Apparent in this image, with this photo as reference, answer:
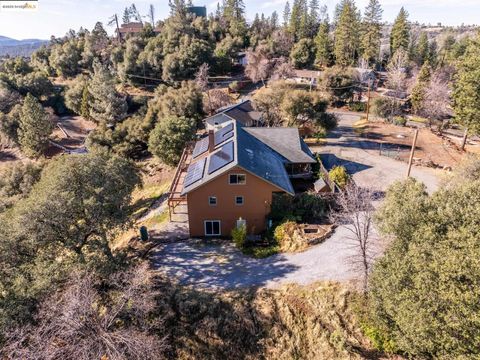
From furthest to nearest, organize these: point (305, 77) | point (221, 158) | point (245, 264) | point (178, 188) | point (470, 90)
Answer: point (305, 77) < point (470, 90) < point (178, 188) < point (221, 158) < point (245, 264)

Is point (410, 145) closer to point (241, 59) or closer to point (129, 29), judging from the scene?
point (241, 59)

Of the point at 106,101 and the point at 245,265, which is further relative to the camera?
the point at 106,101

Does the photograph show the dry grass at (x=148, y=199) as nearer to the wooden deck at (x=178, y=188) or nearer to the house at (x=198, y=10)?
the wooden deck at (x=178, y=188)

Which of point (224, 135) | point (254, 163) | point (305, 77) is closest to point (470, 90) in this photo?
point (254, 163)

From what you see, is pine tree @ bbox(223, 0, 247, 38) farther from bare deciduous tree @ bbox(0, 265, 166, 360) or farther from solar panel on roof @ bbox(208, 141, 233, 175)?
bare deciduous tree @ bbox(0, 265, 166, 360)

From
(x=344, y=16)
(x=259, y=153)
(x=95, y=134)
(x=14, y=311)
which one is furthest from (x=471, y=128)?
(x=344, y=16)

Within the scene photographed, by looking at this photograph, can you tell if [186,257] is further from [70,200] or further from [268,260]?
[70,200]
